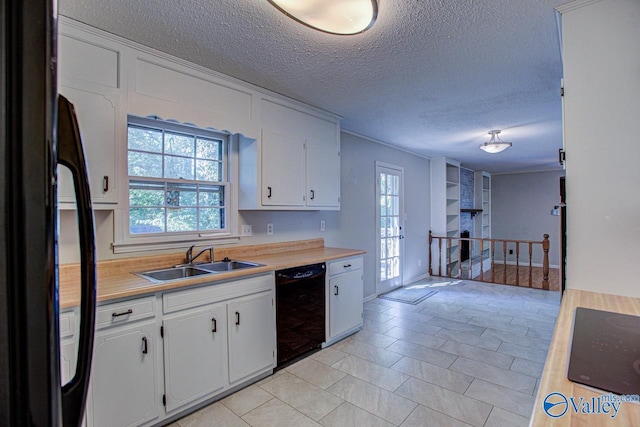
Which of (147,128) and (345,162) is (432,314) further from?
(147,128)

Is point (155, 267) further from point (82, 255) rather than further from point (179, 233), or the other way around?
point (82, 255)

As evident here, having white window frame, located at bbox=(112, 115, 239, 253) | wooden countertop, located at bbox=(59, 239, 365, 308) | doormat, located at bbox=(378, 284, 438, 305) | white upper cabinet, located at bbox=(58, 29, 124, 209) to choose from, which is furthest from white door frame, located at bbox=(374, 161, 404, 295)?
white upper cabinet, located at bbox=(58, 29, 124, 209)

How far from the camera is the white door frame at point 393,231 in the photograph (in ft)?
16.0

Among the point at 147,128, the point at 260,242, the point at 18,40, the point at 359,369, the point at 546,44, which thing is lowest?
the point at 359,369

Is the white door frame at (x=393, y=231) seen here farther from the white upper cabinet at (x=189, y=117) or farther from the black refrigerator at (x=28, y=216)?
the black refrigerator at (x=28, y=216)

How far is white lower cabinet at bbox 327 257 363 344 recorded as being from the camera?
3.07 metres

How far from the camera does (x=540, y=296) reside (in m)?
4.80

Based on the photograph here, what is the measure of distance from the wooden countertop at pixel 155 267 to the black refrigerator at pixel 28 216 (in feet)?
3.59

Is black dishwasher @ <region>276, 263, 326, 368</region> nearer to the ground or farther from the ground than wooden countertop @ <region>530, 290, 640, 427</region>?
nearer to the ground

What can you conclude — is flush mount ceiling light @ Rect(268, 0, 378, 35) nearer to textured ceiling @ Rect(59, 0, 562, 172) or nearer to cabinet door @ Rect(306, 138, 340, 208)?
textured ceiling @ Rect(59, 0, 562, 172)

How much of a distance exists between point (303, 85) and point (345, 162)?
64.5 inches

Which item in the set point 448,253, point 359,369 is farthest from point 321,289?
point 448,253

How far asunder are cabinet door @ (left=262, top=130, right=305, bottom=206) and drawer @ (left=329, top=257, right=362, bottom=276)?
688mm

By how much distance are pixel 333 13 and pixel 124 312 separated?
1.87 metres
